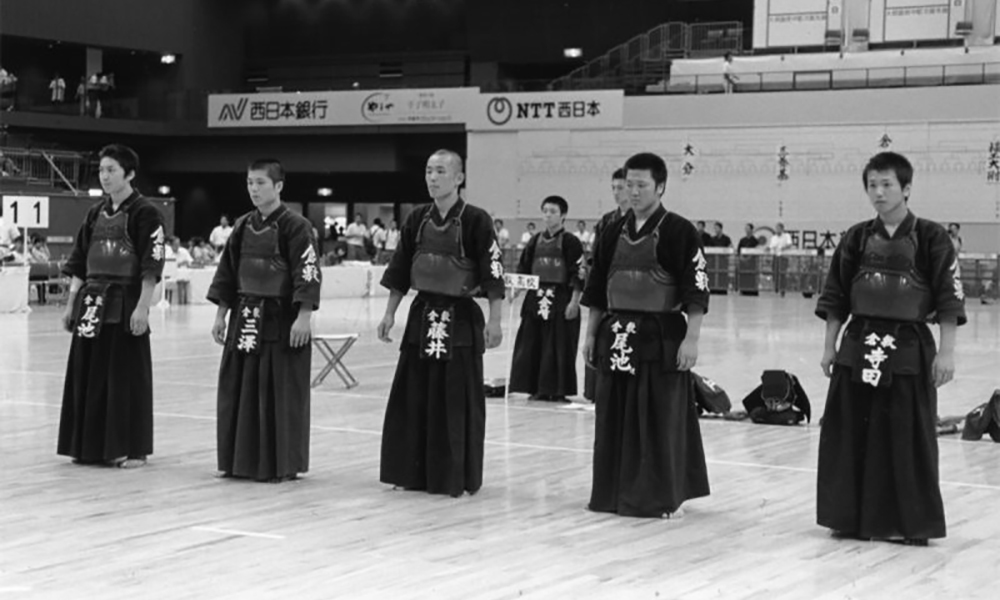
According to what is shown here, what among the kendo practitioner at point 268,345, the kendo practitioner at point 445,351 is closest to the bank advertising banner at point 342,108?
the kendo practitioner at point 268,345

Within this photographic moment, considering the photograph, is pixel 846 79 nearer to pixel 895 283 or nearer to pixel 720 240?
pixel 720 240

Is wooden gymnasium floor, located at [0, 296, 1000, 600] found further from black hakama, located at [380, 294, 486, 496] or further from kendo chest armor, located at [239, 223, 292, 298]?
kendo chest armor, located at [239, 223, 292, 298]

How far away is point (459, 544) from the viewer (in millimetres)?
6879

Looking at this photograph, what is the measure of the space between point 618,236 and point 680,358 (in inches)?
Result: 31.4

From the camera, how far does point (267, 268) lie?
8.66 m

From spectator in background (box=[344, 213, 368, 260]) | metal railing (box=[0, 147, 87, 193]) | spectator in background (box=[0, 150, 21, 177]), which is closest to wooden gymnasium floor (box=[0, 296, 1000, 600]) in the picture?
spectator in background (box=[0, 150, 21, 177])

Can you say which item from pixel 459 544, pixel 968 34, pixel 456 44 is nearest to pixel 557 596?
pixel 459 544

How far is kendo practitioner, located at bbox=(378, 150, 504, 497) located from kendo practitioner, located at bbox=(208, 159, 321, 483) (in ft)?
1.96

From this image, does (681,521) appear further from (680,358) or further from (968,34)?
(968,34)

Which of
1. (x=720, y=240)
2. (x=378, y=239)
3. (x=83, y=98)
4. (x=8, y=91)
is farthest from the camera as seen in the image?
(x=83, y=98)

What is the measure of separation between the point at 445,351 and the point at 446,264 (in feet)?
1.69

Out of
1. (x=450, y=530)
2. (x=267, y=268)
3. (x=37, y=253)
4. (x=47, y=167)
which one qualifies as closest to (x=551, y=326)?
(x=267, y=268)

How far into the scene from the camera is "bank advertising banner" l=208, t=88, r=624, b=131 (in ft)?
127

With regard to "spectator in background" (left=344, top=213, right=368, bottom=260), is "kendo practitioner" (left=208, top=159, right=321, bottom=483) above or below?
below
